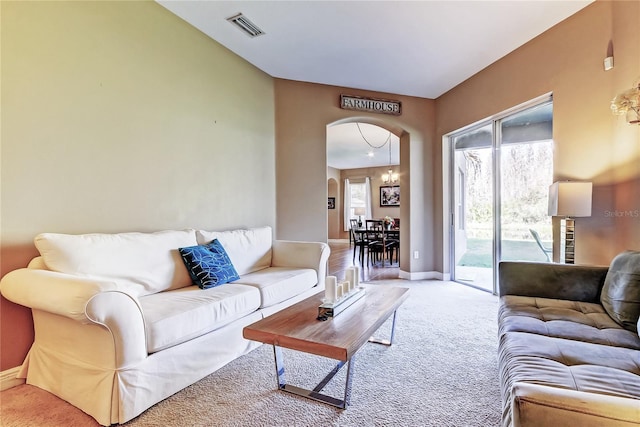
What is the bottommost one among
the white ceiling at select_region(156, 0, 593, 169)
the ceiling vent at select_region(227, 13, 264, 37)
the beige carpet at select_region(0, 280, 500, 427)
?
the beige carpet at select_region(0, 280, 500, 427)

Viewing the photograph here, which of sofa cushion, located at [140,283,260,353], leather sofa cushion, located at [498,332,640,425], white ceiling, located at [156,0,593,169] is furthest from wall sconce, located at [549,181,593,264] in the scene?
sofa cushion, located at [140,283,260,353]

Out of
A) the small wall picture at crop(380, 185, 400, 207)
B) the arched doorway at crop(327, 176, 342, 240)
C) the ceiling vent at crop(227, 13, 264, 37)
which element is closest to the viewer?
the ceiling vent at crop(227, 13, 264, 37)

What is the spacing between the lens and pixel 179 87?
9.66 feet

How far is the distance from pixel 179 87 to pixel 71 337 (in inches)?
88.6

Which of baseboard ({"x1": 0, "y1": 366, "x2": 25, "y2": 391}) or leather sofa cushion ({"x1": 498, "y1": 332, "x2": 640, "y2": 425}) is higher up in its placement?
leather sofa cushion ({"x1": 498, "y1": 332, "x2": 640, "y2": 425})

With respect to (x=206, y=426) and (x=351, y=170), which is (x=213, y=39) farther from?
(x=351, y=170)

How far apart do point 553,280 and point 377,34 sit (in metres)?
2.70

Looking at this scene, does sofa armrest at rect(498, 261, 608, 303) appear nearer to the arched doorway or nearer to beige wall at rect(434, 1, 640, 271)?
beige wall at rect(434, 1, 640, 271)

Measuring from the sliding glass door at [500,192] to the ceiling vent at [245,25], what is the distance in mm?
3003

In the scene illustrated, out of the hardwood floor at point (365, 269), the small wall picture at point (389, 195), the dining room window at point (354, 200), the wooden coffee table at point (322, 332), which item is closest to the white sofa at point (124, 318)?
the wooden coffee table at point (322, 332)

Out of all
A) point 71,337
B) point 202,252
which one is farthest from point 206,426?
point 202,252

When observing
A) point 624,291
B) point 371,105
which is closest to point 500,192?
point 371,105

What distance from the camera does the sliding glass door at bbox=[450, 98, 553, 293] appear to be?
3.39 meters

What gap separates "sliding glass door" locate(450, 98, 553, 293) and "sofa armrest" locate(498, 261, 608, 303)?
1359 mm
